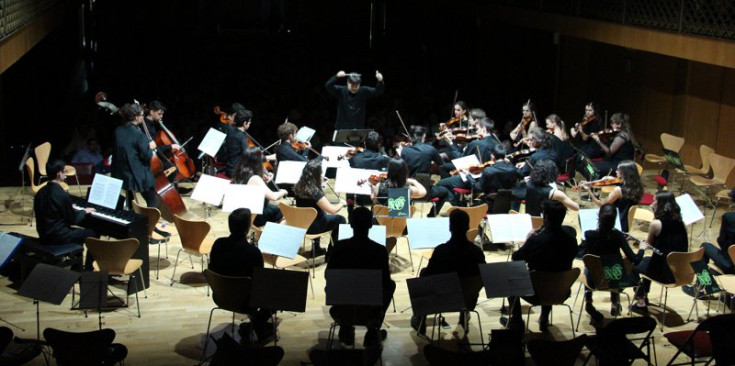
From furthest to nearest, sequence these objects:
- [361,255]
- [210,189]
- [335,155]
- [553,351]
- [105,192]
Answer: [335,155], [210,189], [105,192], [361,255], [553,351]

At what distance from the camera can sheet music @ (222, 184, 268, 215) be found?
839 cm

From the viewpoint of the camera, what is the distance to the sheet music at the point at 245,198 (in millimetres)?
8391

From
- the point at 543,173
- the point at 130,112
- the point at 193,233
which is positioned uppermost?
the point at 130,112

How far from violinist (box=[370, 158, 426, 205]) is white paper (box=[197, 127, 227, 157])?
248 cm

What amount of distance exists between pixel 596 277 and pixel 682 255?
794mm

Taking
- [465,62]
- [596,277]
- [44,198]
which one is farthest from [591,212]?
[465,62]

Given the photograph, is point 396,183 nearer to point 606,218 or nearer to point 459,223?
point 459,223

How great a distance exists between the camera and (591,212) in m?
8.09

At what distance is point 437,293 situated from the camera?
21.1 feet

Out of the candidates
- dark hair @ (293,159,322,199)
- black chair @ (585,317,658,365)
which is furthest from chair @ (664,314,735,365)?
dark hair @ (293,159,322,199)

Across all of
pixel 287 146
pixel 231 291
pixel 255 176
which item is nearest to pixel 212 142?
pixel 287 146

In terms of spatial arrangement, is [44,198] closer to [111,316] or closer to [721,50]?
[111,316]

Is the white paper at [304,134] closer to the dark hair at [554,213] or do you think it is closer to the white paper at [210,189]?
the white paper at [210,189]

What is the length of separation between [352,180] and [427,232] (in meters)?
1.85
